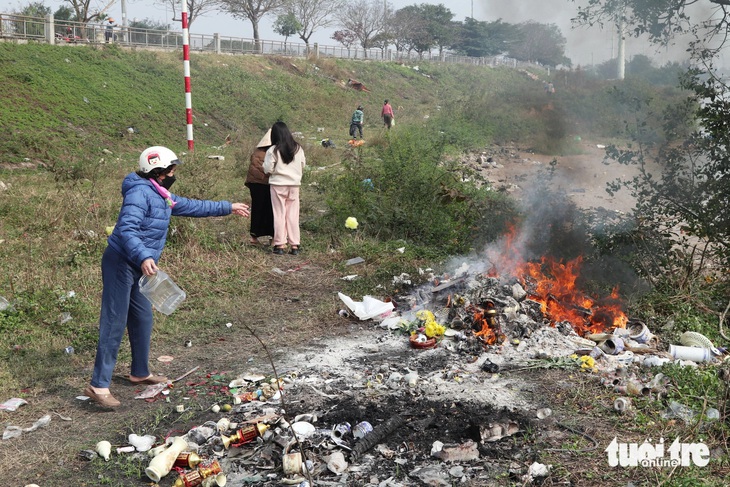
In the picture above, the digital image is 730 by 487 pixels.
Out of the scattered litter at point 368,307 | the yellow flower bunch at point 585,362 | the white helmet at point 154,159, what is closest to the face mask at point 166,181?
the white helmet at point 154,159

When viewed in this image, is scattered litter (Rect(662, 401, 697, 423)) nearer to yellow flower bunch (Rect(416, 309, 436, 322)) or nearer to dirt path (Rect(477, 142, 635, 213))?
yellow flower bunch (Rect(416, 309, 436, 322))

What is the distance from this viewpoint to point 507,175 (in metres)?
16.0

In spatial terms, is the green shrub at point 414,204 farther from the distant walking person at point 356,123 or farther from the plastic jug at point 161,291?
the distant walking person at point 356,123

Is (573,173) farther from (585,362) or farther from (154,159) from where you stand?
(154,159)

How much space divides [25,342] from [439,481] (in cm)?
365

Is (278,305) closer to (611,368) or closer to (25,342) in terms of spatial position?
(25,342)

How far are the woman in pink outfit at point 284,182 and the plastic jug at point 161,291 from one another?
11.1ft

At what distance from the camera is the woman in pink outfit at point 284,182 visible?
7.86 m

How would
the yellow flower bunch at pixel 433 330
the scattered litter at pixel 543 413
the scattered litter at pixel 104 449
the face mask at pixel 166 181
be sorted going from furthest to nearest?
the yellow flower bunch at pixel 433 330, the face mask at pixel 166 181, the scattered litter at pixel 543 413, the scattered litter at pixel 104 449

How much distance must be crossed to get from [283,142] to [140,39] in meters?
20.3

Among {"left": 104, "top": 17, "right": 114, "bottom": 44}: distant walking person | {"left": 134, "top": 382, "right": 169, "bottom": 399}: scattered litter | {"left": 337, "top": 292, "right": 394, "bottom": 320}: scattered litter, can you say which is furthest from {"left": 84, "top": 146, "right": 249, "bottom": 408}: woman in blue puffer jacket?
{"left": 104, "top": 17, "right": 114, "bottom": 44}: distant walking person

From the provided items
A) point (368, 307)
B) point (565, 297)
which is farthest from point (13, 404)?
point (565, 297)

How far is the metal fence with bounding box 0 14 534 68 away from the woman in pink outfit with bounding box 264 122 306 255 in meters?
11.2

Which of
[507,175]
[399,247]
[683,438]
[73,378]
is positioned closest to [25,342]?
[73,378]
